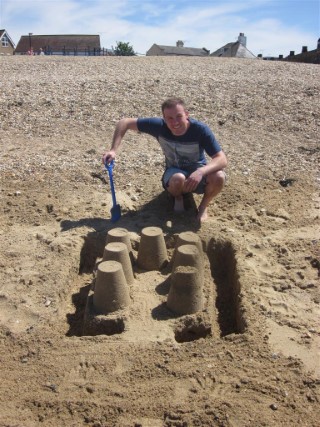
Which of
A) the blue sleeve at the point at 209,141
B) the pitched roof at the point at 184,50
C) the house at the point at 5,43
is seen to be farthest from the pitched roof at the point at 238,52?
the blue sleeve at the point at 209,141

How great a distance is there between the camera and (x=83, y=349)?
267cm

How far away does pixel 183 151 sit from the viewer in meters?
4.21

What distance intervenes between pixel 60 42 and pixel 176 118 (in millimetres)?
45626

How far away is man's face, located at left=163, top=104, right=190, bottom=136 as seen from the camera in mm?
3826

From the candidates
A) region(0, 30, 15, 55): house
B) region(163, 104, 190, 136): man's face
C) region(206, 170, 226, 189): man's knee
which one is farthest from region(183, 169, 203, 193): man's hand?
region(0, 30, 15, 55): house

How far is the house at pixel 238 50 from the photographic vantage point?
3641 cm

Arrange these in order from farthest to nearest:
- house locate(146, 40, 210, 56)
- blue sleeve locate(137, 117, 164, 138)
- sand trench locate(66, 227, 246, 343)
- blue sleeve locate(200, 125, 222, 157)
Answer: house locate(146, 40, 210, 56) < blue sleeve locate(137, 117, 164, 138) < blue sleeve locate(200, 125, 222, 157) < sand trench locate(66, 227, 246, 343)

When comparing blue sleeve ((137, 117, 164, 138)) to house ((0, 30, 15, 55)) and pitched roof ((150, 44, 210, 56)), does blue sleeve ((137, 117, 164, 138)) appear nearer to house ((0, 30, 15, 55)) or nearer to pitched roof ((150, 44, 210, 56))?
house ((0, 30, 15, 55))

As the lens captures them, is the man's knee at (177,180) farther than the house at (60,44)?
No

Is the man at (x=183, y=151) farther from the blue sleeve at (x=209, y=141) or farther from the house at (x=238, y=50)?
the house at (x=238, y=50)

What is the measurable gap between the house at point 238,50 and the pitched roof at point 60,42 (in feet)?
42.3

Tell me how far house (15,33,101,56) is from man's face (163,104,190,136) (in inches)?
1631

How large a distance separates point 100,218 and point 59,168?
137 cm

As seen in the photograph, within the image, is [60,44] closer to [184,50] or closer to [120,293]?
[184,50]
